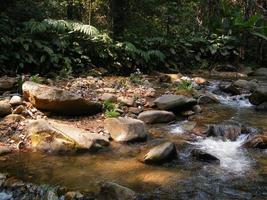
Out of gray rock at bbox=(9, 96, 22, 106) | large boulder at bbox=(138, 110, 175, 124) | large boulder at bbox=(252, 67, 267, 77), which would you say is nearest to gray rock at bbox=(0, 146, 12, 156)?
gray rock at bbox=(9, 96, 22, 106)

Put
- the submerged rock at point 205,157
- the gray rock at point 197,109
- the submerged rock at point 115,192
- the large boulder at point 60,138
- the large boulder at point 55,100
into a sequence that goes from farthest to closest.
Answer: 1. the gray rock at point 197,109
2. the large boulder at point 55,100
3. the large boulder at point 60,138
4. the submerged rock at point 205,157
5. the submerged rock at point 115,192

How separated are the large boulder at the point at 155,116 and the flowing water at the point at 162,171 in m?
0.85

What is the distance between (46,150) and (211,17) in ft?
38.8

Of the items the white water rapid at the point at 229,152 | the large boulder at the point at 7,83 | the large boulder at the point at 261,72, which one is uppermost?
the large boulder at the point at 7,83

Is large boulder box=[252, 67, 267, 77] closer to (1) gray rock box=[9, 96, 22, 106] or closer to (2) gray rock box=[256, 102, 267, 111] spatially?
(2) gray rock box=[256, 102, 267, 111]

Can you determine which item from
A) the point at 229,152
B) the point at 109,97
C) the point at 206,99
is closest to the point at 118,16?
the point at 206,99

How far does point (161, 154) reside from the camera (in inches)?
237

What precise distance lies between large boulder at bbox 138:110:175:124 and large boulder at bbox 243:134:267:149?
1.71 metres

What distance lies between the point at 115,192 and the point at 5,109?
11.7ft

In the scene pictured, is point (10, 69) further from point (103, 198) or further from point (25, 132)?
point (103, 198)

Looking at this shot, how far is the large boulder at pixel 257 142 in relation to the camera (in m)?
6.73

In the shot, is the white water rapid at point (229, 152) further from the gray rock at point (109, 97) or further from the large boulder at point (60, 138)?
the gray rock at point (109, 97)

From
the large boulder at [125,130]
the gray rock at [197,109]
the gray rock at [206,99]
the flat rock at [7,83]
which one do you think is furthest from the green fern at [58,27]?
the large boulder at [125,130]

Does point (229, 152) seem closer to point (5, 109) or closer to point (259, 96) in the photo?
point (259, 96)
